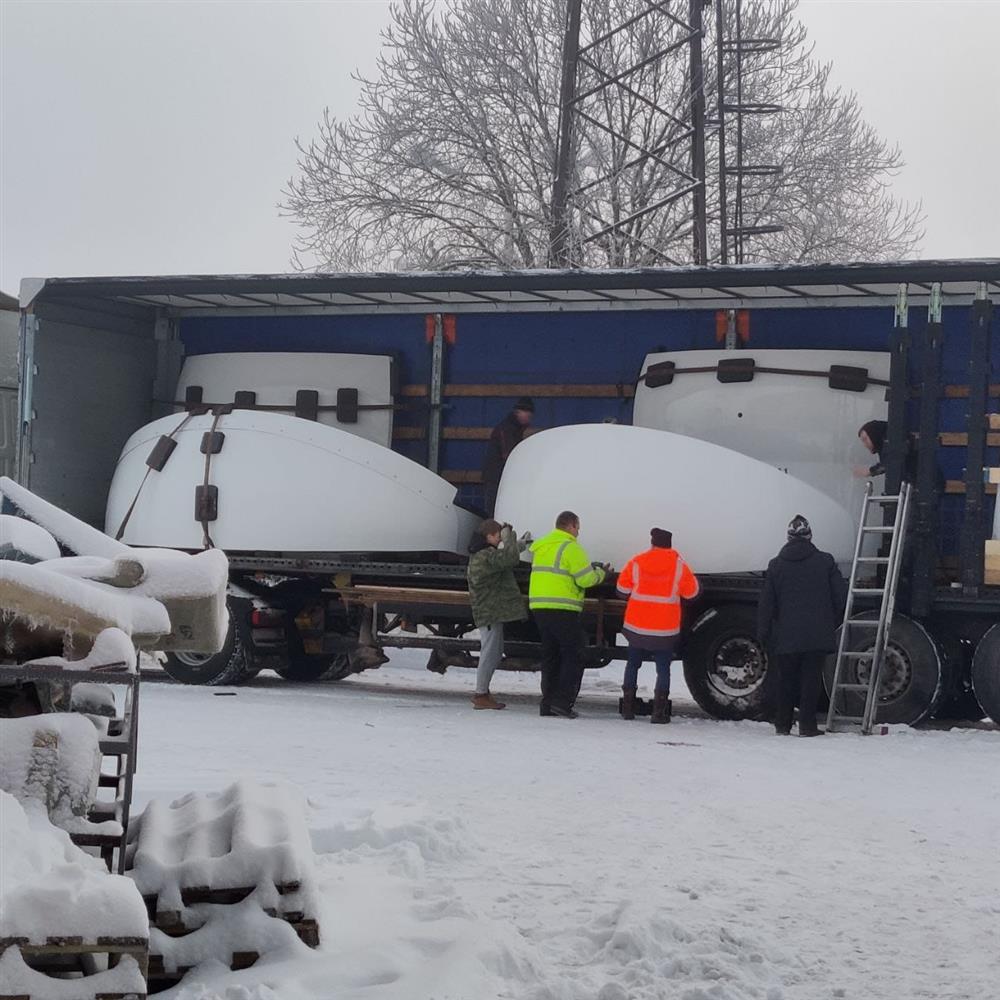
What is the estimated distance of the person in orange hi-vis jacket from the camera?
12.3m

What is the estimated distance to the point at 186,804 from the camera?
6.25m

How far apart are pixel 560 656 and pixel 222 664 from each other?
306 centimetres

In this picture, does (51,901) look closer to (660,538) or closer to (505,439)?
(660,538)

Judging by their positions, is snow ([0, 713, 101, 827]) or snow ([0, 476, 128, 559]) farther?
snow ([0, 476, 128, 559])

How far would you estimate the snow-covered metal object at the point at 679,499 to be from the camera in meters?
12.7

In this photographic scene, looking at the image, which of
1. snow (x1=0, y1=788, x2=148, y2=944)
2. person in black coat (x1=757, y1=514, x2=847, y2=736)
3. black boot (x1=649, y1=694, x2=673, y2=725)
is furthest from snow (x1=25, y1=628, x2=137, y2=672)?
black boot (x1=649, y1=694, x2=673, y2=725)

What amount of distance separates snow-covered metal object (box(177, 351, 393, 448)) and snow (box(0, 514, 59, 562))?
8.62 metres

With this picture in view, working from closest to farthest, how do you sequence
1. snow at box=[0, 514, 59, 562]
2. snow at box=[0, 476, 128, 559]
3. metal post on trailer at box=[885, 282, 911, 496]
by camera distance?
snow at box=[0, 514, 59, 562] → snow at box=[0, 476, 128, 559] → metal post on trailer at box=[885, 282, 911, 496]

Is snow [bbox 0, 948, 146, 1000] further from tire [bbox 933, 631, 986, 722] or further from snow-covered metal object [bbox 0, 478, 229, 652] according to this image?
tire [bbox 933, 631, 986, 722]

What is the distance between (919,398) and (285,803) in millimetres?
7594

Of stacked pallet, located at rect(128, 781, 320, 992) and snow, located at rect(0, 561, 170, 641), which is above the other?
snow, located at rect(0, 561, 170, 641)

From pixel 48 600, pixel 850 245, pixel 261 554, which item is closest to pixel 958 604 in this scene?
pixel 261 554

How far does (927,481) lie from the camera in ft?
39.8

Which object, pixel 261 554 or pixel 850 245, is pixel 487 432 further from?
pixel 850 245
